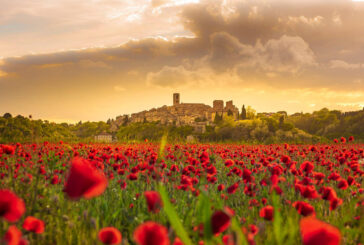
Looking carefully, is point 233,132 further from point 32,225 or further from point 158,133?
point 32,225

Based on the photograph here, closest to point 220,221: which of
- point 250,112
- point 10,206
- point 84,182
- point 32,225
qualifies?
point 84,182

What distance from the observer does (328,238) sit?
1.14m

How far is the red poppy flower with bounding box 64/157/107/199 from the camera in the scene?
4.38 feet

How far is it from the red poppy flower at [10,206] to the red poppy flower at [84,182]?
26 centimetres

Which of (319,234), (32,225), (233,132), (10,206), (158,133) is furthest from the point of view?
(158,133)

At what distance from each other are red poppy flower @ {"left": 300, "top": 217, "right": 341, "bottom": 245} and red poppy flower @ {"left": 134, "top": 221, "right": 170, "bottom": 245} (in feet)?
1.68

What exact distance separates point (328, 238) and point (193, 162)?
12.5 ft

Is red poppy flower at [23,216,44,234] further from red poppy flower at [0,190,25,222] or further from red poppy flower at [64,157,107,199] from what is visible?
red poppy flower at [64,157,107,199]

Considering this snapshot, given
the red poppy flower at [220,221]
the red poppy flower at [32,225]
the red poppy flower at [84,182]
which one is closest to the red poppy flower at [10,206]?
the red poppy flower at [84,182]

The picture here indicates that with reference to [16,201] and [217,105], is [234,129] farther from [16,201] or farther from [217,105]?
[217,105]

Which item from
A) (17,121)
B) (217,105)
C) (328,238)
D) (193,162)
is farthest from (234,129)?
(217,105)

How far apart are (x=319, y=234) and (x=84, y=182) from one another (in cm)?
93

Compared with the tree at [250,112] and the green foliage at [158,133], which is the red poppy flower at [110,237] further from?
the tree at [250,112]

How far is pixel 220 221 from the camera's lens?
4.83ft
